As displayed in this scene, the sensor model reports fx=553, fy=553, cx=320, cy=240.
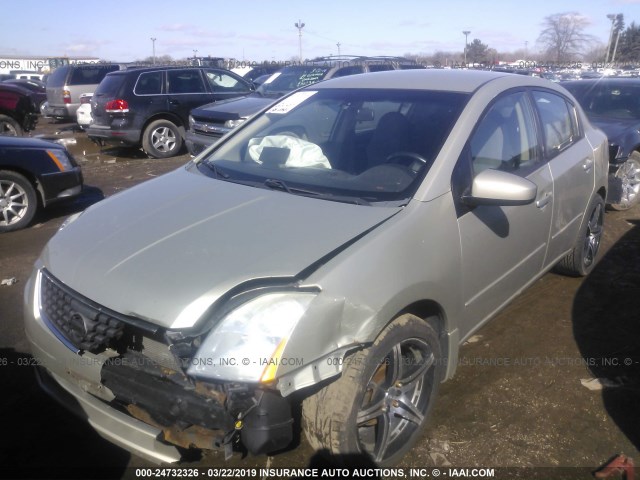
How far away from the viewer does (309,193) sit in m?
2.88

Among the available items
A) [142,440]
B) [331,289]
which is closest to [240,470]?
[142,440]

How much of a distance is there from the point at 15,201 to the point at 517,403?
560cm

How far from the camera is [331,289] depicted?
2.13 m

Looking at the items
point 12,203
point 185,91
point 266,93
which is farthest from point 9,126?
point 12,203

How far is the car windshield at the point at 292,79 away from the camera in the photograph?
35.5ft

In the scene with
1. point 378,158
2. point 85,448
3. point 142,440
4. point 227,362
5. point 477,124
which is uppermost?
point 477,124

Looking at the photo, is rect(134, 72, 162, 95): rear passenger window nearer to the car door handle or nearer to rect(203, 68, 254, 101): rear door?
rect(203, 68, 254, 101): rear door

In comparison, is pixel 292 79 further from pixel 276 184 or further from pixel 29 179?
pixel 276 184

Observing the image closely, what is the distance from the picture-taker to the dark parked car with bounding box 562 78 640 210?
6441mm

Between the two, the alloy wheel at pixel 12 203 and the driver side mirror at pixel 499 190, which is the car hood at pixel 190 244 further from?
the alloy wheel at pixel 12 203

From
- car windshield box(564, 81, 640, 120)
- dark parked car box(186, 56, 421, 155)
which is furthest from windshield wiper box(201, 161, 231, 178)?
car windshield box(564, 81, 640, 120)

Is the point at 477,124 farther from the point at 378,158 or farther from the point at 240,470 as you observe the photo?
the point at 240,470

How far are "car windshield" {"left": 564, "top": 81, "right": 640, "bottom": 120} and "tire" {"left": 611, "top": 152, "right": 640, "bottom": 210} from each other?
0.69m

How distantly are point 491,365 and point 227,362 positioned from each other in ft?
6.87
